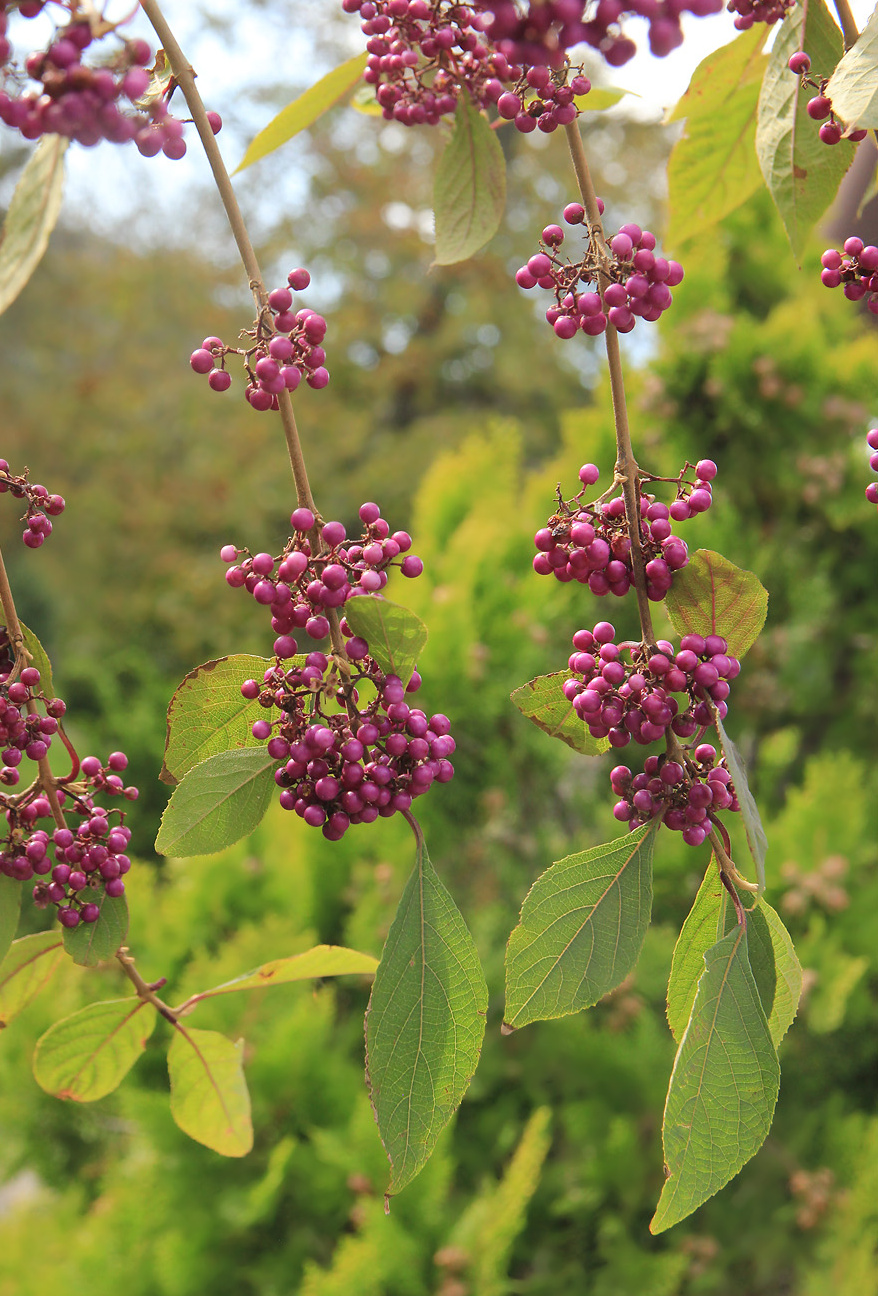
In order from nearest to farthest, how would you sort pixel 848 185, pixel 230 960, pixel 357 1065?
pixel 848 185 → pixel 230 960 → pixel 357 1065

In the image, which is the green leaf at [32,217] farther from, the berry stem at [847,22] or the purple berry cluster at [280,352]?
the berry stem at [847,22]

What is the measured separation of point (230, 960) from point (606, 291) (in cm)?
107

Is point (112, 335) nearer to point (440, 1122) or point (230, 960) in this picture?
point (230, 960)

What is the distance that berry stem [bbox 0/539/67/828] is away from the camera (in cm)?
32

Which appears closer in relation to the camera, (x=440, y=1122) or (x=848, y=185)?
(x=440, y=1122)

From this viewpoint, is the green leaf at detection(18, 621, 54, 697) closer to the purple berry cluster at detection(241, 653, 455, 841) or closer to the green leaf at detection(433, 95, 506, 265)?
the purple berry cluster at detection(241, 653, 455, 841)

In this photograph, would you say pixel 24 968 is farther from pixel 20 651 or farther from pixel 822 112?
pixel 822 112

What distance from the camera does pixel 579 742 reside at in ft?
1.09

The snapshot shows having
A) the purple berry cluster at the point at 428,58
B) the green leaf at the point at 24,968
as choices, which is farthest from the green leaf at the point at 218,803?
the purple berry cluster at the point at 428,58

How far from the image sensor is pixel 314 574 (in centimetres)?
29

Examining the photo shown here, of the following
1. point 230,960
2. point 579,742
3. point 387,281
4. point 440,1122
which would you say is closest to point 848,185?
point 579,742

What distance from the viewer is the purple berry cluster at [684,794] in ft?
0.96

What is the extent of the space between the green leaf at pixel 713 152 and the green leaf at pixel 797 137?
78 millimetres

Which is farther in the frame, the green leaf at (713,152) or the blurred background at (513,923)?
the blurred background at (513,923)
